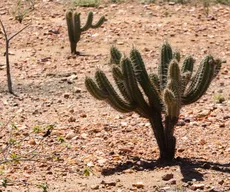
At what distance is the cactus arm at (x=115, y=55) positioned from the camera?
23.1 feet

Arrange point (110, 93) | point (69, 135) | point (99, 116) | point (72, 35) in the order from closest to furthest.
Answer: point (110, 93) → point (69, 135) → point (99, 116) → point (72, 35)

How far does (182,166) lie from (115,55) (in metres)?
1.27

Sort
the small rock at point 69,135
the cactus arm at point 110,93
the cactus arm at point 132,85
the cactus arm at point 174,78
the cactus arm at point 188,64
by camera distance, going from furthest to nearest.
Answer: the small rock at point 69,135 → the cactus arm at point 188,64 → the cactus arm at point 110,93 → the cactus arm at point 132,85 → the cactus arm at point 174,78

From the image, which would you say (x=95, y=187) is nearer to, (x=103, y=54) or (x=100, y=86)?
(x=100, y=86)

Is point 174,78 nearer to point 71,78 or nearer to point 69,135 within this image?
point 69,135

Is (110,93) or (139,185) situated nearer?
(139,185)

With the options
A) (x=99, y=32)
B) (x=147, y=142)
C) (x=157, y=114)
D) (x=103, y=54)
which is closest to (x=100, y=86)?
(x=157, y=114)

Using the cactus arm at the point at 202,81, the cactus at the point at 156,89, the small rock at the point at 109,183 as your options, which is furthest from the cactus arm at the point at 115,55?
the small rock at the point at 109,183

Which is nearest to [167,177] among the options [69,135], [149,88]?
[149,88]

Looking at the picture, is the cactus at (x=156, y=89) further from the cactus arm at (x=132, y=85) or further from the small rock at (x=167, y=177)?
the small rock at (x=167, y=177)

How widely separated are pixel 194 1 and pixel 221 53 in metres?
3.52

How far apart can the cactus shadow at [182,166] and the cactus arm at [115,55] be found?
940 mm

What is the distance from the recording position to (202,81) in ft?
21.8

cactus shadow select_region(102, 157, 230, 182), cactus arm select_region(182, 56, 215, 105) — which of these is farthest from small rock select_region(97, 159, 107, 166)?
cactus arm select_region(182, 56, 215, 105)
